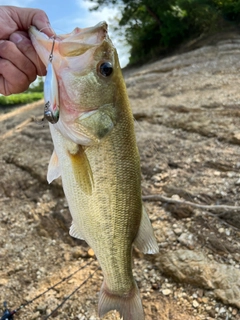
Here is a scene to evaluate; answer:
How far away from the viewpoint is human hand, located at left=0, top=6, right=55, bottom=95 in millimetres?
1819

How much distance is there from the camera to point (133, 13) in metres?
17.2

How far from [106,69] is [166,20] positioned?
15411 millimetres

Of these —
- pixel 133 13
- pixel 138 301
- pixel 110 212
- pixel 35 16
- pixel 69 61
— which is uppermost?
pixel 133 13

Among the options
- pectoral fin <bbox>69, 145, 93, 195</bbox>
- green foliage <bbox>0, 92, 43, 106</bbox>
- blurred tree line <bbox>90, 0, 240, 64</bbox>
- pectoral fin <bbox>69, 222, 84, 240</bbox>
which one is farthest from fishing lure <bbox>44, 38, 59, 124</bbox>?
green foliage <bbox>0, 92, 43, 106</bbox>

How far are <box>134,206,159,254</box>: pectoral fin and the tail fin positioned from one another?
0.76ft

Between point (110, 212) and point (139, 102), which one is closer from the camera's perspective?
point (110, 212)

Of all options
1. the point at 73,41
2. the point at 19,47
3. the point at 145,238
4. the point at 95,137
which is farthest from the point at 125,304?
the point at 19,47

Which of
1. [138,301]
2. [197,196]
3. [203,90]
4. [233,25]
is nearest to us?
[138,301]

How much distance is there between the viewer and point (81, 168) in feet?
5.55

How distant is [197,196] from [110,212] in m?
1.89

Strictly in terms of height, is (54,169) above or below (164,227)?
above

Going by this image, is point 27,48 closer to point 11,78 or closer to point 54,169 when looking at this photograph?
point 11,78

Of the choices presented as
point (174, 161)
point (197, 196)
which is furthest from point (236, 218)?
point (174, 161)

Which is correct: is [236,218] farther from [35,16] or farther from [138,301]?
[35,16]
